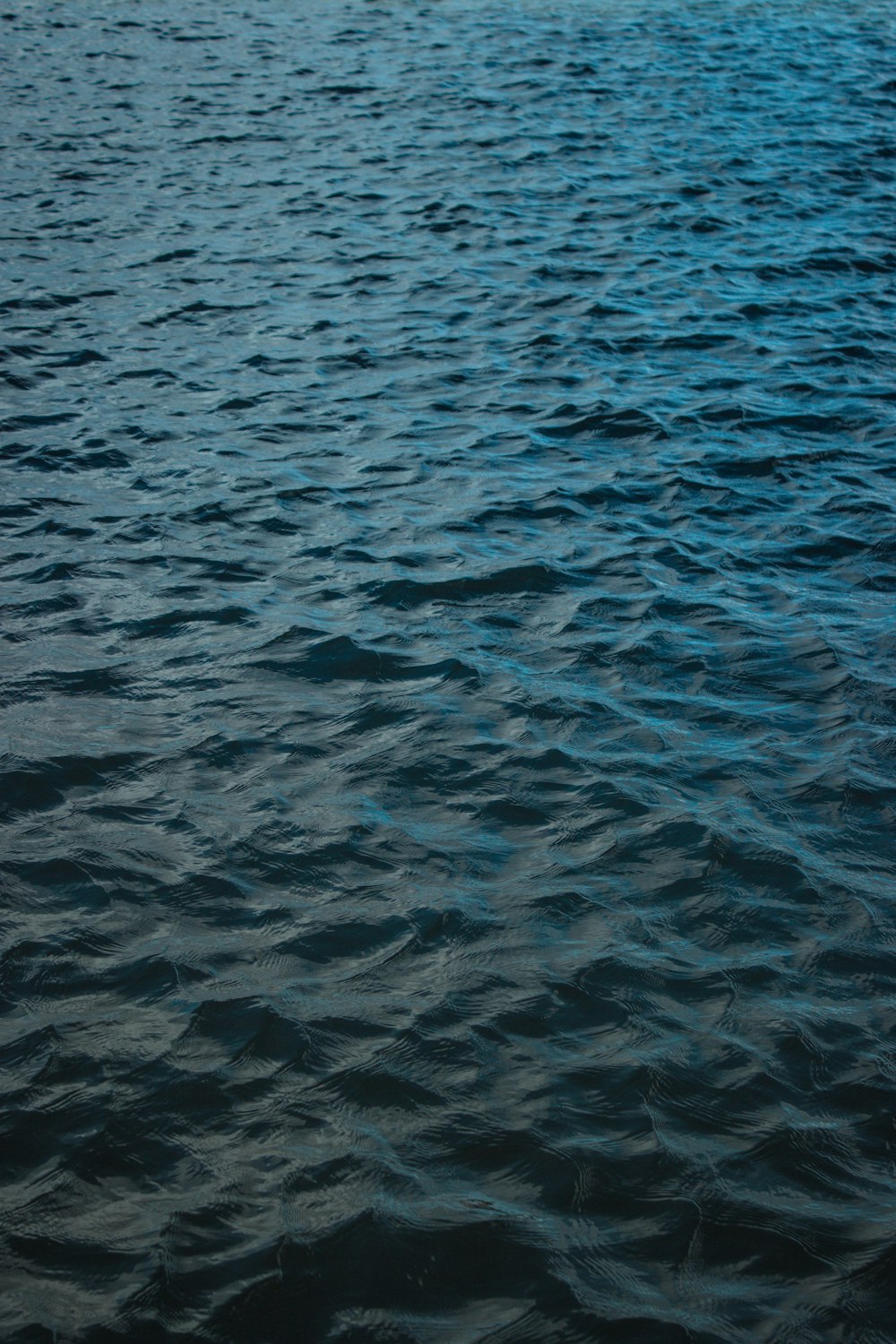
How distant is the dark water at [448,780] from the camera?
4785mm

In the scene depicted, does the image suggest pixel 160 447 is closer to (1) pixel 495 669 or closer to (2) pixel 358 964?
(1) pixel 495 669

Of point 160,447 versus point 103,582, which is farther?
point 160,447

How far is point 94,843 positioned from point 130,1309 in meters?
2.96

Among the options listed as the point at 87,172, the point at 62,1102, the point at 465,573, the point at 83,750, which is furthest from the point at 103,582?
the point at 87,172

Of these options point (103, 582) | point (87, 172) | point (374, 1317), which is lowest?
point (374, 1317)

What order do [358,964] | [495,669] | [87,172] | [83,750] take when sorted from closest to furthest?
1. [358,964]
2. [83,750]
3. [495,669]
4. [87,172]

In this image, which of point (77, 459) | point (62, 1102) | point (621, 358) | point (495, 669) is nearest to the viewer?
point (62, 1102)

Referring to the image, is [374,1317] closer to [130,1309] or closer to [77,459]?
[130,1309]

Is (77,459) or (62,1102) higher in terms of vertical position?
(77,459)

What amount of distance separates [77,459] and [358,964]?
7328mm

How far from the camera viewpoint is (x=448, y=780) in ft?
24.4

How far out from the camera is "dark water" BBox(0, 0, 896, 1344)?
4785 millimetres

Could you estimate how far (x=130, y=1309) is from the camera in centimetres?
443

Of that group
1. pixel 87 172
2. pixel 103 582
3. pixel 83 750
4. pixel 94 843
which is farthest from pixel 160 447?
pixel 87 172
